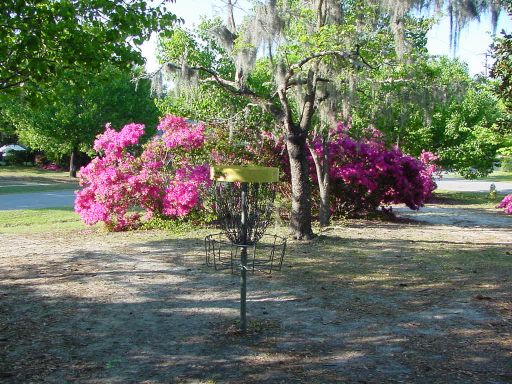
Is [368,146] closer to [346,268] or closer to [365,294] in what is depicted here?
[346,268]

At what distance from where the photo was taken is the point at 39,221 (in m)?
13.8

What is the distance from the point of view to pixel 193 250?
8.71 meters

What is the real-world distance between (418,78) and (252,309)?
703cm

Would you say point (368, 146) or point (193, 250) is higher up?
point (368, 146)

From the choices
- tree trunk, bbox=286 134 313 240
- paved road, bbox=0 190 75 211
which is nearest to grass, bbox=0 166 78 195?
paved road, bbox=0 190 75 211

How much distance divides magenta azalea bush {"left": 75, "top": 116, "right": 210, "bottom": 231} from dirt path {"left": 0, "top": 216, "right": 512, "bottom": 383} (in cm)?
259

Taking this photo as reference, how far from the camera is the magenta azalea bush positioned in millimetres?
11305

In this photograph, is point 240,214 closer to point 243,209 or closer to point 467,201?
point 243,209

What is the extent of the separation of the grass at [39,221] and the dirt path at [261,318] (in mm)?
3554

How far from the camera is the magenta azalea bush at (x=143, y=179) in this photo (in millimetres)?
11305

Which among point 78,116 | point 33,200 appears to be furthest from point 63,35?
point 78,116

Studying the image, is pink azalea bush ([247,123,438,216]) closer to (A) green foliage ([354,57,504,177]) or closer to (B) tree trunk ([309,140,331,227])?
(B) tree trunk ([309,140,331,227])

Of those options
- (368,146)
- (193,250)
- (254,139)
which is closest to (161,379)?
(193,250)

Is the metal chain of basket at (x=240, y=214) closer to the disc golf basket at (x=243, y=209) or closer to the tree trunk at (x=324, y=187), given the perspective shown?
the disc golf basket at (x=243, y=209)
